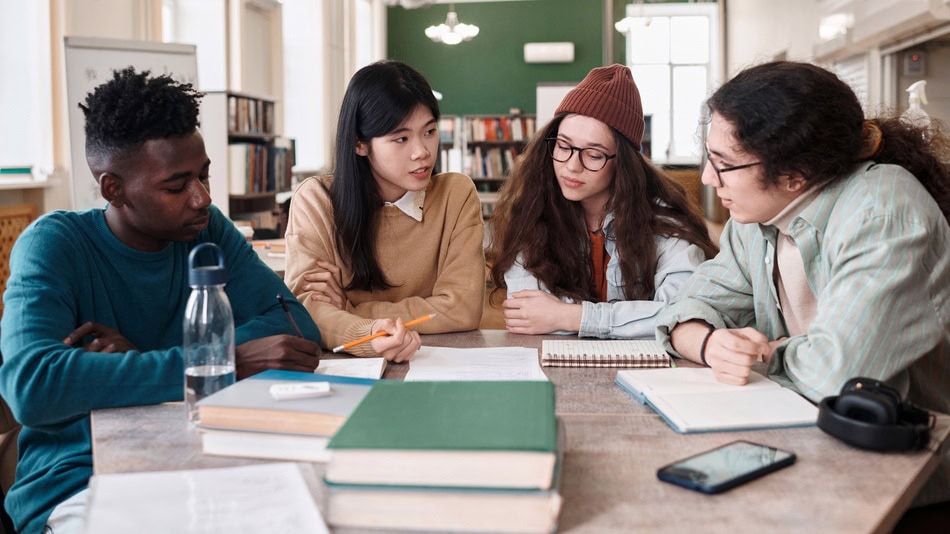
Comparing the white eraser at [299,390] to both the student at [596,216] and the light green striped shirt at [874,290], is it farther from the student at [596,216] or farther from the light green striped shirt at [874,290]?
the student at [596,216]

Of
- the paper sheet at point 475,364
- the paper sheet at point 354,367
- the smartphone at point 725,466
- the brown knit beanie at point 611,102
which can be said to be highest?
the brown knit beanie at point 611,102

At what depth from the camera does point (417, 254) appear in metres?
2.15

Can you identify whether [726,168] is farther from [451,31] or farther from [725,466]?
[451,31]

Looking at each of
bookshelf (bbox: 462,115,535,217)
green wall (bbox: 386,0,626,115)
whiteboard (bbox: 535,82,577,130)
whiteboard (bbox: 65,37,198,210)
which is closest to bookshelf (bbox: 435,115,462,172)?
bookshelf (bbox: 462,115,535,217)

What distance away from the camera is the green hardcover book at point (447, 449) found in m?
0.81

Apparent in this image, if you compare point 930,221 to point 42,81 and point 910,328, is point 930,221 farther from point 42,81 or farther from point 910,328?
point 42,81

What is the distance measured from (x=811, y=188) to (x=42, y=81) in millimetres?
4634

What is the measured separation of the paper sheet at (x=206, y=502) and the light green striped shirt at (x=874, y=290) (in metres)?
0.82

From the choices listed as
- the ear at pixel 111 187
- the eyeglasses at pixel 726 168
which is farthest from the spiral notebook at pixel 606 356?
the ear at pixel 111 187

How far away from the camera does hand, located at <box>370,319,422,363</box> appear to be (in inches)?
61.5

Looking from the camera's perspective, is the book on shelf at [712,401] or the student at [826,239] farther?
the student at [826,239]

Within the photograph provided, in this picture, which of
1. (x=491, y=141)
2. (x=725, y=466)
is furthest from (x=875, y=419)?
(x=491, y=141)

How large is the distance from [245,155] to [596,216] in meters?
4.52

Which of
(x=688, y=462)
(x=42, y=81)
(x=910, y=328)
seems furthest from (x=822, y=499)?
(x=42, y=81)
